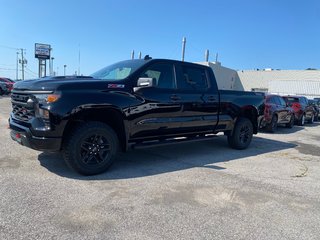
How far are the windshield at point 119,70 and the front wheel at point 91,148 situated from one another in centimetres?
104

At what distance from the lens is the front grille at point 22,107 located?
4785 millimetres

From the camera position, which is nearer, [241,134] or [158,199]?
[158,199]

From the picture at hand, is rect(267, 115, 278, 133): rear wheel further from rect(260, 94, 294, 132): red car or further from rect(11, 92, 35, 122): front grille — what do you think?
rect(11, 92, 35, 122): front grille

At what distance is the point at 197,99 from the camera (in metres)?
Answer: 6.59

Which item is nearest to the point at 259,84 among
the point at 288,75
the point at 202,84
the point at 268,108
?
the point at 288,75

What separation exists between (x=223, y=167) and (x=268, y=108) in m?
7.13

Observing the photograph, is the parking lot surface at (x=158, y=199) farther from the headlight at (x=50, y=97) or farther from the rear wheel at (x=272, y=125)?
the rear wheel at (x=272, y=125)

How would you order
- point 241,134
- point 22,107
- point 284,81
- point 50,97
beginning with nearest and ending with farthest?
point 50,97
point 22,107
point 241,134
point 284,81

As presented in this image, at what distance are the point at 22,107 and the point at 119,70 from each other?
6.17ft

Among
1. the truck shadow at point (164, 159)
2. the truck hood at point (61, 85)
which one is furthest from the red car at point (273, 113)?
the truck hood at point (61, 85)

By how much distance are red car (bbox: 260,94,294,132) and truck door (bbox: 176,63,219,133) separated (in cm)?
559

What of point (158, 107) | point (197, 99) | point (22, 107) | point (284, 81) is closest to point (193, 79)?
point (197, 99)

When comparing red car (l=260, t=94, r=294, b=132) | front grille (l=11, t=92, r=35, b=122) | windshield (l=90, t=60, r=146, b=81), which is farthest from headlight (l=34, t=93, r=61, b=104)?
red car (l=260, t=94, r=294, b=132)

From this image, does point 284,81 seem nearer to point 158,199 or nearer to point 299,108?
point 299,108
